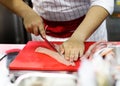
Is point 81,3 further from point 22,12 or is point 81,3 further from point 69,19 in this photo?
point 22,12

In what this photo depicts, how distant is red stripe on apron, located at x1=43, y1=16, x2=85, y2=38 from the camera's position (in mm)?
947

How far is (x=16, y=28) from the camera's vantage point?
77.5 inches

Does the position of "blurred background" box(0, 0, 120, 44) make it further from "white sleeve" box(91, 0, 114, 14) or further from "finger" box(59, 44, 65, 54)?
"finger" box(59, 44, 65, 54)

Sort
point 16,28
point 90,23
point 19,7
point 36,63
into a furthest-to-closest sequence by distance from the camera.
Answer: point 16,28
point 19,7
point 90,23
point 36,63

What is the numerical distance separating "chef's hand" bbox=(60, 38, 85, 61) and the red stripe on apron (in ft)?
0.70

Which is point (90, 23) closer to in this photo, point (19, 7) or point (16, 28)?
point (19, 7)

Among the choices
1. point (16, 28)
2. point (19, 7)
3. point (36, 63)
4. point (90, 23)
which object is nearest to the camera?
point (36, 63)

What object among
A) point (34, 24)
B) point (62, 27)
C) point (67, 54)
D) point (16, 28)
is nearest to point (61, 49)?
point (67, 54)

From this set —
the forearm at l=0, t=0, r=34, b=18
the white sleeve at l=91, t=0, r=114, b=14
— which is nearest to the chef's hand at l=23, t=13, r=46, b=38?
the forearm at l=0, t=0, r=34, b=18

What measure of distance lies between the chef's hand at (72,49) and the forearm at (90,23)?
2 cm

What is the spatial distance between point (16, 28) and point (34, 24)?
3.86 ft

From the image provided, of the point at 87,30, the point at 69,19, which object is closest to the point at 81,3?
the point at 69,19

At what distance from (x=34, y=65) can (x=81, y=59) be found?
0.11 meters

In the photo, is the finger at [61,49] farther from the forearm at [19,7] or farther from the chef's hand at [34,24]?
the forearm at [19,7]
